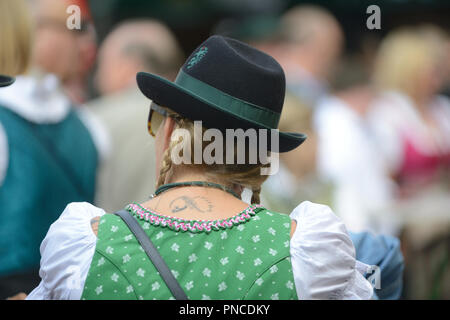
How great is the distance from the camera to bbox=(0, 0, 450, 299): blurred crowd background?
10.7 ft

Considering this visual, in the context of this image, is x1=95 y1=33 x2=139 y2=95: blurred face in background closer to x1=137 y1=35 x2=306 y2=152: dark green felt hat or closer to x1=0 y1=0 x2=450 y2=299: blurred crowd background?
x1=0 y1=0 x2=450 y2=299: blurred crowd background

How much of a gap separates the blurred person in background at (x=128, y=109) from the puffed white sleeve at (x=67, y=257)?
192 cm

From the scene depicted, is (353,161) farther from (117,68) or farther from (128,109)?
(128,109)

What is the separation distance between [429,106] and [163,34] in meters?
3.91

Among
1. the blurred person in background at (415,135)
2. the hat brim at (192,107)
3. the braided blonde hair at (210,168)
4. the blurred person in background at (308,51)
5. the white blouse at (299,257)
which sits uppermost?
the hat brim at (192,107)

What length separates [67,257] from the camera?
182 centimetres

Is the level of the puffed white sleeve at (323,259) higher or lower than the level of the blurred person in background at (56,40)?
lower

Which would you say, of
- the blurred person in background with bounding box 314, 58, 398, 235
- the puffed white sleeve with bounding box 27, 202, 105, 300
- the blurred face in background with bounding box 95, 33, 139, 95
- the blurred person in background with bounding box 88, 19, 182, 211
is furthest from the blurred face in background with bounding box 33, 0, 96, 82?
the blurred person in background with bounding box 314, 58, 398, 235

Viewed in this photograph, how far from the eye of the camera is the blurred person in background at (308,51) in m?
6.53

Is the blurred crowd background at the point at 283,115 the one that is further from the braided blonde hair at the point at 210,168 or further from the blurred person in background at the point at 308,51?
the braided blonde hair at the point at 210,168

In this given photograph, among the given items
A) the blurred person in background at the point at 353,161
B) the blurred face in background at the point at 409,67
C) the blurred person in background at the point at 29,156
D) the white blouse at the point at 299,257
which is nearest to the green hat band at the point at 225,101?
the white blouse at the point at 299,257

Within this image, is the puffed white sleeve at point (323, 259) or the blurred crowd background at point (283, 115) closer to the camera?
the puffed white sleeve at point (323, 259)
